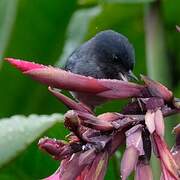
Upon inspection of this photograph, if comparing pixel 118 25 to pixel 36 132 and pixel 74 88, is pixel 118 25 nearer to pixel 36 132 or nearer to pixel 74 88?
pixel 36 132

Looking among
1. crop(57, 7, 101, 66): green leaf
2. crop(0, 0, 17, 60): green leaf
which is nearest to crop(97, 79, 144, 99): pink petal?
crop(0, 0, 17, 60): green leaf

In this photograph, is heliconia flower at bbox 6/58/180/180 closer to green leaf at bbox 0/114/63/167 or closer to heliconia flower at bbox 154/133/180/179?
heliconia flower at bbox 154/133/180/179

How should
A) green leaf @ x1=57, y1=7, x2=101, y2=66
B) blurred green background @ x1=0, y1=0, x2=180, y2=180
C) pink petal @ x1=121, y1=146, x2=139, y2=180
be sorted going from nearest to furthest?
pink petal @ x1=121, y1=146, x2=139, y2=180 < blurred green background @ x1=0, y1=0, x2=180, y2=180 < green leaf @ x1=57, y1=7, x2=101, y2=66

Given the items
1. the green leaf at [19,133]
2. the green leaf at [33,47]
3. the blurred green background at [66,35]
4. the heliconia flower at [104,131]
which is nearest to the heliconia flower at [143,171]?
the heliconia flower at [104,131]

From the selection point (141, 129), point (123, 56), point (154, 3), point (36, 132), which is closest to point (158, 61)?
point (154, 3)

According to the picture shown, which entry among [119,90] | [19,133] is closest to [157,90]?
[119,90]

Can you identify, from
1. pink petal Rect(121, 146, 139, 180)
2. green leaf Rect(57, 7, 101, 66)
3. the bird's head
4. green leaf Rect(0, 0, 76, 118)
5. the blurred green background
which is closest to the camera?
pink petal Rect(121, 146, 139, 180)

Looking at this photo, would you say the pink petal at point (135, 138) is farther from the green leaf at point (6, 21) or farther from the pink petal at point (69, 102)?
the green leaf at point (6, 21)
